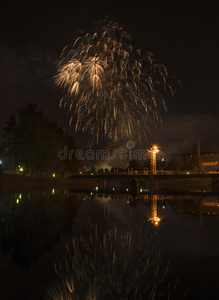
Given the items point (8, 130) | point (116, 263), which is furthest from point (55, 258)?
point (8, 130)

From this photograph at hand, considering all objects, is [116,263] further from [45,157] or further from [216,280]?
[45,157]

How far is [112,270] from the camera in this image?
10297mm

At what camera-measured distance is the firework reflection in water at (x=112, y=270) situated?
838 cm

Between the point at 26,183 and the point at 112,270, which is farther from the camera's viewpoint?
the point at 26,183

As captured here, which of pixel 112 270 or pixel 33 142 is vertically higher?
pixel 33 142

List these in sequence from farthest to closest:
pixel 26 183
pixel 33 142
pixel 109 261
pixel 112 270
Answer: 1. pixel 33 142
2. pixel 26 183
3. pixel 109 261
4. pixel 112 270

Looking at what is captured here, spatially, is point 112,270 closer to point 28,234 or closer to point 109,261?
point 109,261

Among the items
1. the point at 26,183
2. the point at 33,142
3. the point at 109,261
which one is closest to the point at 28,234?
the point at 109,261

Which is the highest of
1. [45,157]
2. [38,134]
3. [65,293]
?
[38,134]

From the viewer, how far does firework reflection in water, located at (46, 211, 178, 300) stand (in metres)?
8.38

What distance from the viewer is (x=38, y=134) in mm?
80500

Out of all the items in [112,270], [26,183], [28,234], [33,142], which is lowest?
[112,270]

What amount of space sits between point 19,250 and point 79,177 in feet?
304

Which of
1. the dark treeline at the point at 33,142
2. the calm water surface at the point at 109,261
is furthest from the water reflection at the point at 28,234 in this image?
the dark treeline at the point at 33,142
